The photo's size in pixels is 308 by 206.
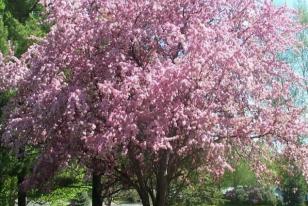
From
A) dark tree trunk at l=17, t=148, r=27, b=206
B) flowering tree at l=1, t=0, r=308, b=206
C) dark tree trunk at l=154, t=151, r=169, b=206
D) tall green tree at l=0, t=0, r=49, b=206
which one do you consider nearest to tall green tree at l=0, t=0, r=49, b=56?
tall green tree at l=0, t=0, r=49, b=206

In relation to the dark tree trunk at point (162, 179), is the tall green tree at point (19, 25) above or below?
above

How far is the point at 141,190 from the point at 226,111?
2.51m

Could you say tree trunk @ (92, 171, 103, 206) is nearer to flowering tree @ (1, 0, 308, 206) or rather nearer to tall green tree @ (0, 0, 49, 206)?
tall green tree @ (0, 0, 49, 206)

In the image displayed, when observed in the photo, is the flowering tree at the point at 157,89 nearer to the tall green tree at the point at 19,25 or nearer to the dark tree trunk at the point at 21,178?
the dark tree trunk at the point at 21,178

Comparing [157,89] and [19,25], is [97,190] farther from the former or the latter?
[157,89]

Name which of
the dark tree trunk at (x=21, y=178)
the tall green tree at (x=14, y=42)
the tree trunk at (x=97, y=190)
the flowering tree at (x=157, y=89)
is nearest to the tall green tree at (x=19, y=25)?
the tall green tree at (x=14, y=42)

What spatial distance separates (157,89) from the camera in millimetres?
8188

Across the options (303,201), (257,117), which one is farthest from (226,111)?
(303,201)

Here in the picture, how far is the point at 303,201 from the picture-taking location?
38406mm

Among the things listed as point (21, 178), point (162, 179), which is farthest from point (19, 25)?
point (162, 179)

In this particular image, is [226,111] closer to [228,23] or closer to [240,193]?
[228,23]

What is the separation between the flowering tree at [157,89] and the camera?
827cm

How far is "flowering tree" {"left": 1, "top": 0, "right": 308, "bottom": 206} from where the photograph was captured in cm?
827

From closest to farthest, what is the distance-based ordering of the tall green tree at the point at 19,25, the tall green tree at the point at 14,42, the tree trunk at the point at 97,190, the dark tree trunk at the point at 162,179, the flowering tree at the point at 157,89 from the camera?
the flowering tree at the point at 157,89 < the dark tree trunk at the point at 162,179 < the tall green tree at the point at 14,42 < the tall green tree at the point at 19,25 < the tree trunk at the point at 97,190
